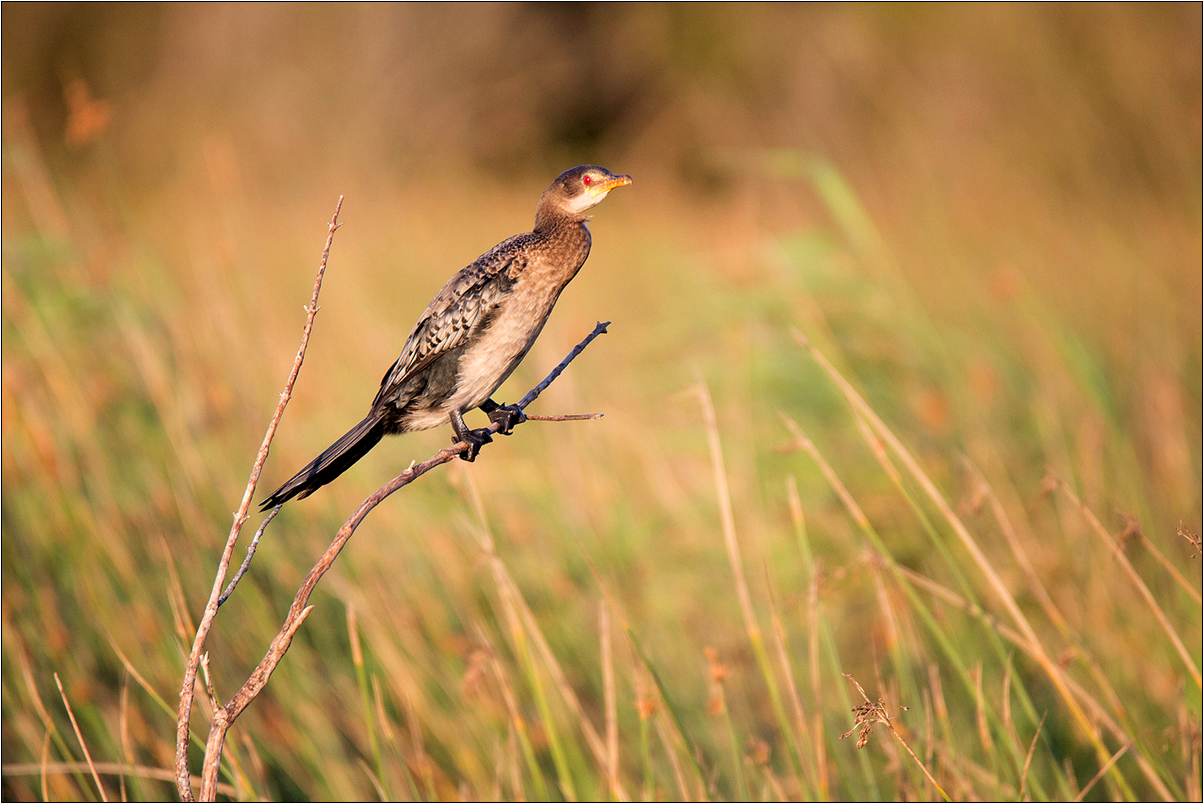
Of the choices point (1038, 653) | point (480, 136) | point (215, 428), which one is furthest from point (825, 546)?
point (480, 136)

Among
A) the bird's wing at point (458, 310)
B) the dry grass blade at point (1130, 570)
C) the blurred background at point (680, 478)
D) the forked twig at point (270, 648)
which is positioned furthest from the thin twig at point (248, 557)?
the dry grass blade at point (1130, 570)

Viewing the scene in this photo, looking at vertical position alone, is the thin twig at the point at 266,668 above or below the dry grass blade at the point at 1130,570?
above

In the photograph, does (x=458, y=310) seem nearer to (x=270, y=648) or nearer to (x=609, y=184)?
(x=609, y=184)

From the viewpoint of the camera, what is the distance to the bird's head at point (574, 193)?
1063 mm

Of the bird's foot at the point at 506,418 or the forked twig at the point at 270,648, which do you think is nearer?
the forked twig at the point at 270,648

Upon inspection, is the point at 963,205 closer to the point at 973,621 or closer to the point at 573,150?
the point at 973,621

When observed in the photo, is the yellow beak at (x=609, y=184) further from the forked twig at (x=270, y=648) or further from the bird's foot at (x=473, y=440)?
the bird's foot at (x=473, y=440)

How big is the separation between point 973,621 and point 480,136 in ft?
31.7

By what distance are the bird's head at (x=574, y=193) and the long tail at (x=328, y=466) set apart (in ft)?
1.18


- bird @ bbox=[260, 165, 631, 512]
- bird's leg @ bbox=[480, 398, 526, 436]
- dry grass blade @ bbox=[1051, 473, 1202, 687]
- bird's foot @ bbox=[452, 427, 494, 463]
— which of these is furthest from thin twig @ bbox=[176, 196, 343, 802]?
dry grass blade @ bbox=[1051, 473, 1202, 687]

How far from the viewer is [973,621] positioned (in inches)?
109

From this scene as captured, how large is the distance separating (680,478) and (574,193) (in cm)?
282

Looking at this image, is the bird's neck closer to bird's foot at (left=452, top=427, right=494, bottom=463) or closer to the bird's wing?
the bird's wing

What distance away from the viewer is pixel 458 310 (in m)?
1.20
